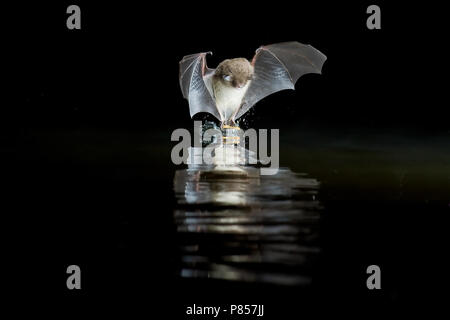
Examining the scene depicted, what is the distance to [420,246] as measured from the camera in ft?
12.7

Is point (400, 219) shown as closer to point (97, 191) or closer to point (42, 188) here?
point (97, 191)

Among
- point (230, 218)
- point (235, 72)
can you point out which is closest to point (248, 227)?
point (230, 218)

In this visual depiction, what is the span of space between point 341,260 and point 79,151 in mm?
5742

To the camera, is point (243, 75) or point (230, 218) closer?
point (230, 218)

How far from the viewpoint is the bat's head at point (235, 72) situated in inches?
298

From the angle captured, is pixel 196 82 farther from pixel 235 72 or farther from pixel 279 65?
pixel 279 65

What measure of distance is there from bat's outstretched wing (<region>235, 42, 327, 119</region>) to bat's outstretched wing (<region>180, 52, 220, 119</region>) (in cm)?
48

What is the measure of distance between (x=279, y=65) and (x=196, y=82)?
1061 mm

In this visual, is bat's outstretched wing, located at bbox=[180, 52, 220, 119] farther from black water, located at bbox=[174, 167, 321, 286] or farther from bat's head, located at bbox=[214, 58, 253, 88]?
black water, located at bbox=[174, 167, 321, 286]

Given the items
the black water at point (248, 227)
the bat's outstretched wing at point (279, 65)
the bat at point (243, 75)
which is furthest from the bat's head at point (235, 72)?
the black water at point (248, 227)

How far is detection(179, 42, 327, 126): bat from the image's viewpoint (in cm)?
772

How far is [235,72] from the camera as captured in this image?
7.57 meters

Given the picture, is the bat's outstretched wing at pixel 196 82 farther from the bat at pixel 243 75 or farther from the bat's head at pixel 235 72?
the bat's head at pixel 235 72

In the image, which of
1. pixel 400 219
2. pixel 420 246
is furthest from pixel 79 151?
pixel 420 246
